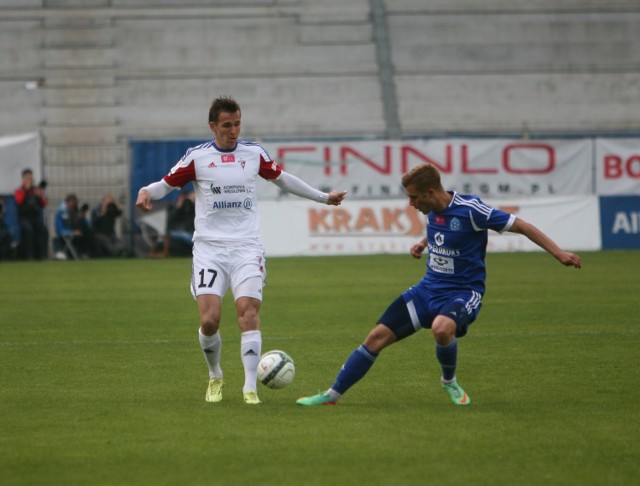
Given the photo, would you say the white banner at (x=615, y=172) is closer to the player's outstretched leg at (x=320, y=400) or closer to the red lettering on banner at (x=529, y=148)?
the red lettering on banner at (x=529, y=148)

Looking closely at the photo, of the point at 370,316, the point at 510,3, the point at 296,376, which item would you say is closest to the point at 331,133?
the point at 510,3

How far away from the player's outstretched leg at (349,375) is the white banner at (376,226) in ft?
54.3

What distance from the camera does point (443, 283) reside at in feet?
26.8

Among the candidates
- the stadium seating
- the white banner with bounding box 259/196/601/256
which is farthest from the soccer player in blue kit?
the stadium seating

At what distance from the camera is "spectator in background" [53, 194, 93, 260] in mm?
25562

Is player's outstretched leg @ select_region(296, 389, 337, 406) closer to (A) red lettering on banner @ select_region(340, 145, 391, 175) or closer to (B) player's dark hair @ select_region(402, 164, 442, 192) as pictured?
(B) player's dark hair @ select_region(402, 164, 442, 192)

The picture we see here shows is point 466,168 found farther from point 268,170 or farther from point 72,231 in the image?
point 268,170

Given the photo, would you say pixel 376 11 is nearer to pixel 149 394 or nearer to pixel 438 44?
pixel 438 44

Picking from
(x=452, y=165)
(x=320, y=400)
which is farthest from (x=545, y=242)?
(x=452, y=165)

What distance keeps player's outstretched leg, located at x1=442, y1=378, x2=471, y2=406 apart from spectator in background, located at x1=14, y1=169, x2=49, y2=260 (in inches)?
718

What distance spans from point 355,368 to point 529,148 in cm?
1944

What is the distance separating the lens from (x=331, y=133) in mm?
30500

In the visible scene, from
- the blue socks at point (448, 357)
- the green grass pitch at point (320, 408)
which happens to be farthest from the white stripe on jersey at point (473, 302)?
Result: the green grass pitch at point (320, 408)

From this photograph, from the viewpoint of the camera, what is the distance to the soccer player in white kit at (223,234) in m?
8.37
